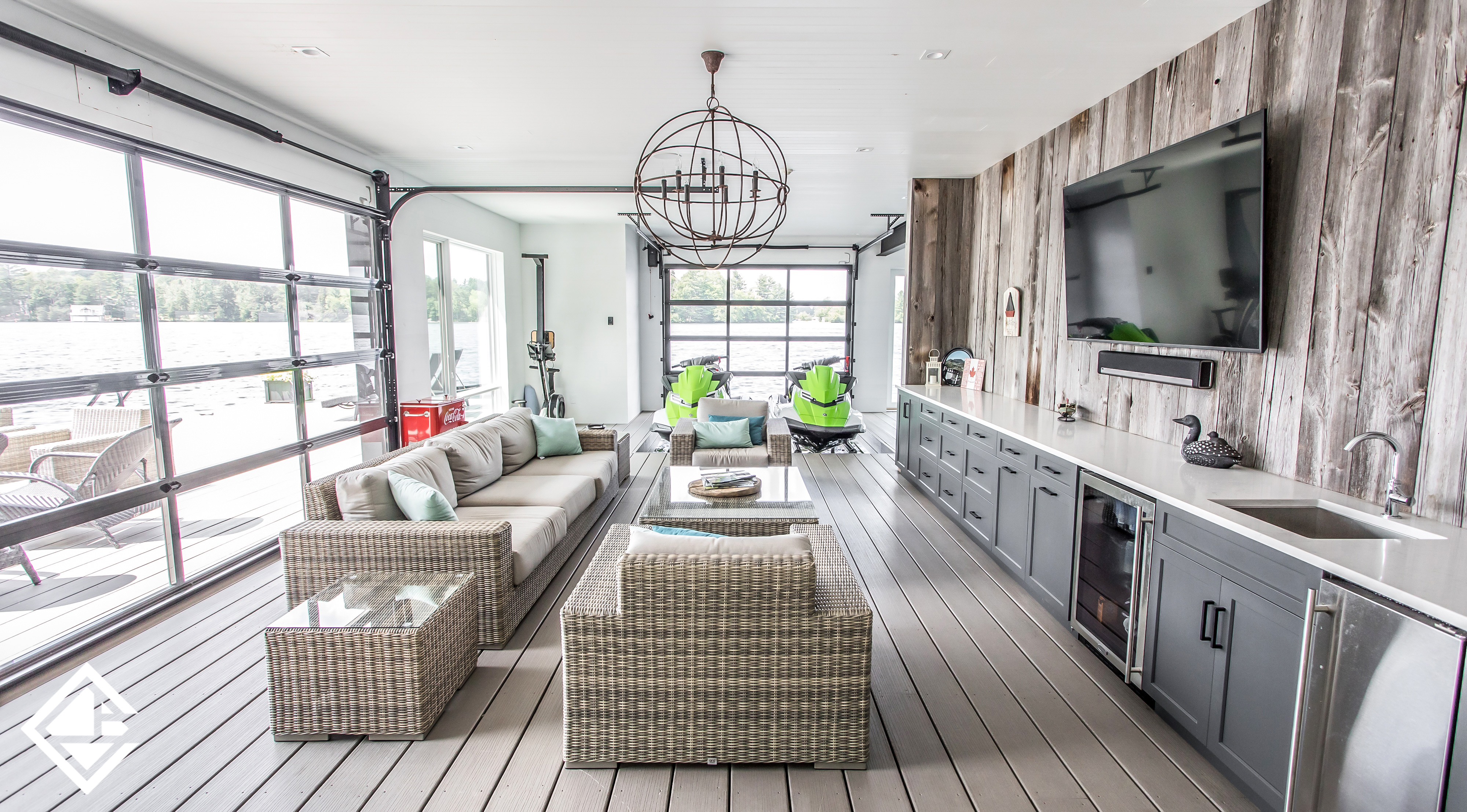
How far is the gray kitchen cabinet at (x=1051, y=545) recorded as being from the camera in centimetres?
297

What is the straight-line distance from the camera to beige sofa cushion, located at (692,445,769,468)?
193 inches

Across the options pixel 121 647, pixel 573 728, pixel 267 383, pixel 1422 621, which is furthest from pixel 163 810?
pixel 1422 621

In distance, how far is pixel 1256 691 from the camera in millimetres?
1882

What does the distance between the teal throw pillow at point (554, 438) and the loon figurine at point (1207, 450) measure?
369cm

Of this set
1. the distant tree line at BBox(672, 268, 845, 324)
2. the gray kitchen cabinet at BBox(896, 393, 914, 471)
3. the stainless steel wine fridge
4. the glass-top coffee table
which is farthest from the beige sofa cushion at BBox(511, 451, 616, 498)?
the distant tree line at BBox(672, 268, 845, 324)

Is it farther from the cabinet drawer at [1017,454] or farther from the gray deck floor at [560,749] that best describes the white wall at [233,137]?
the cabinet drawer at [1017,454]

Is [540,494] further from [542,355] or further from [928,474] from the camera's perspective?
[542,355]

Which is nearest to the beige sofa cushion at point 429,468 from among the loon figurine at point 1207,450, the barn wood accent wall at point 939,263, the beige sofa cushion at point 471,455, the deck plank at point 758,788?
the beige sofa cushion at point 471,455

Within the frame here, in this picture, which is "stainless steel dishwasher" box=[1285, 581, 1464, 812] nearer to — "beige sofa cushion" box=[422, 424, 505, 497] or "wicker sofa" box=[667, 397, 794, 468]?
"wicker sofa" box=[667, 397, 794, 468]

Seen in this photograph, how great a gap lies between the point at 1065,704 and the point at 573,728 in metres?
1.80

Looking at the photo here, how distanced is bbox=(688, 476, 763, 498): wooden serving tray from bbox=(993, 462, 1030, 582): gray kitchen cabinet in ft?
4.67

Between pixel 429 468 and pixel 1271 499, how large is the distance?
356cm

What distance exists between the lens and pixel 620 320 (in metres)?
→ 8.93

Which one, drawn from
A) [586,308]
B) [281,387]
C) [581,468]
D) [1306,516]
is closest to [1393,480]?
[1306,516]
